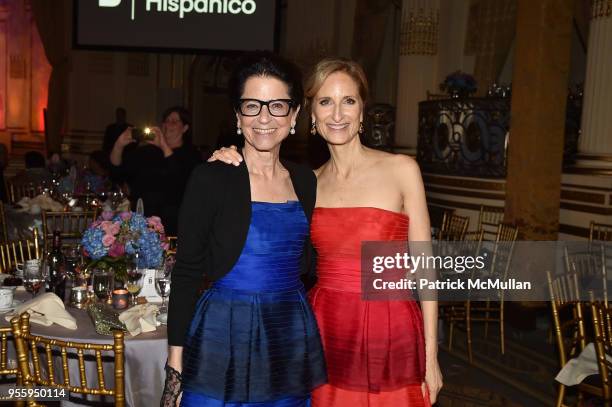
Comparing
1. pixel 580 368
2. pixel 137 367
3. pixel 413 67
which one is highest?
pixel 413 67

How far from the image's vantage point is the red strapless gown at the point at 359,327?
1954 mm

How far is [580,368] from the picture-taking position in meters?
3.07

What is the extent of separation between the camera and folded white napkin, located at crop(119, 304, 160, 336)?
8.50 feet

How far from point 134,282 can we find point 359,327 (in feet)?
4.72

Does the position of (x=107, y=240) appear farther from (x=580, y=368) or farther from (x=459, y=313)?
(x=459, y=313)

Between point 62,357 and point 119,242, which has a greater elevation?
point 119,242

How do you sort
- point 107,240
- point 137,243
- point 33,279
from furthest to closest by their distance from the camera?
point 33,279 → point 137,243 → point 107,240

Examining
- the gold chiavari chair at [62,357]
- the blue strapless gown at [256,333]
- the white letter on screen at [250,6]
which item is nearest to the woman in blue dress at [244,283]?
the blue strapless gown at [256,333]


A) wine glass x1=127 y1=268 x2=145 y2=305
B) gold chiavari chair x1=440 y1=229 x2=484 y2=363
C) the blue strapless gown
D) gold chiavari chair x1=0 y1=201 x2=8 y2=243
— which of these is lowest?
gold chiavari chair x1=440 y1=229 x2=484 y2=363

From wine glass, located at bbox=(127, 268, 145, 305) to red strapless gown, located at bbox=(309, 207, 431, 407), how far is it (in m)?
1.23

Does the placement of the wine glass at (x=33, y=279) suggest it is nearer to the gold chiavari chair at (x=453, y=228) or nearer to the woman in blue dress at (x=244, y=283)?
the woman in blue dress at (x=244, y=283)

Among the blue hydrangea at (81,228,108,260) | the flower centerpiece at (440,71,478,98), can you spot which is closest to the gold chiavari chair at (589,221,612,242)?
the flower centerpiece at (440,71,478,98)

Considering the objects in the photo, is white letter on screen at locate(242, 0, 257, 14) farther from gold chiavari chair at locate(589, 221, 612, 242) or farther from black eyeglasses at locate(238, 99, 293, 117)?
black eyeglasses at locate(238, 99, 293, 117)

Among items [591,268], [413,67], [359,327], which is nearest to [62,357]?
[359,327]
